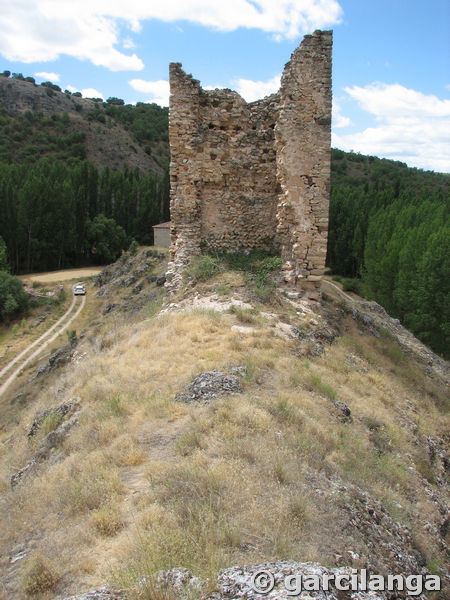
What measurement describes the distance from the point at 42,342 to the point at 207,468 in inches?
1032

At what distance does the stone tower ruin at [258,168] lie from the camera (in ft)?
34.9

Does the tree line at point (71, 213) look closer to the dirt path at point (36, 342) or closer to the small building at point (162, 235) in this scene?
the small building at point (162, 235)

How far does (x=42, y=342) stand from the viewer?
90.1ft

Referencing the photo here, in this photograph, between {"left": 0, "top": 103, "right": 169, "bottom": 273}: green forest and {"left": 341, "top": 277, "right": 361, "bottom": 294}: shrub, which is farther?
{"left": 0, "top": 103, "right": 169, "bottom": 273}: green forest

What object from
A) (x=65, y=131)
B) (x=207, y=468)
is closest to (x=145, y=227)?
(x=65, y=131)

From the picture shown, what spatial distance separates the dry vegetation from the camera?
3145mm

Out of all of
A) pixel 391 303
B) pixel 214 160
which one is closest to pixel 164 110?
pixel 391 303

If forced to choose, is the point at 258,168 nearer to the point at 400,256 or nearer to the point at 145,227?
the point at 400,256

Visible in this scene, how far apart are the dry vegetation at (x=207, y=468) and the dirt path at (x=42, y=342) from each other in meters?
16.3

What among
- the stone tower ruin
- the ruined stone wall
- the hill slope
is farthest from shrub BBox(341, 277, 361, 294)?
the hill slope

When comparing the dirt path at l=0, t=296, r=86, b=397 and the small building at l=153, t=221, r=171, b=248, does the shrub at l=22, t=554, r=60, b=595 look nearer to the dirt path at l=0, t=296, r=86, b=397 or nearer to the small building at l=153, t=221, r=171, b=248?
the dirt path at l=0, t=296, r=86, b=397

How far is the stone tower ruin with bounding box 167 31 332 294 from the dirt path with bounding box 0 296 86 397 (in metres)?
13.9

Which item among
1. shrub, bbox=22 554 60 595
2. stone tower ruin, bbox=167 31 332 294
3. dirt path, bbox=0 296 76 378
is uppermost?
stone tower ruin, bbox=167 31 332 294

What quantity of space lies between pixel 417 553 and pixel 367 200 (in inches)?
2162
